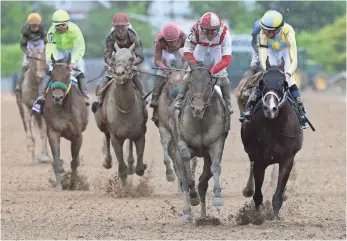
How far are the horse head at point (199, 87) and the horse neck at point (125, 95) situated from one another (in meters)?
2.99

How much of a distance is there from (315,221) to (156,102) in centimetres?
392

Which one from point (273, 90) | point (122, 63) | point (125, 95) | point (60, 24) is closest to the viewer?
point (273, 90)

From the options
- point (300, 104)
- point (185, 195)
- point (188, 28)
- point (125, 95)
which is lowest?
point (185, 195)

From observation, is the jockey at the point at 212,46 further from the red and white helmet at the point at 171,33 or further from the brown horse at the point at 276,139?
the red and white helmet at the point at 171,33

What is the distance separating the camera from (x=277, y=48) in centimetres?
1392

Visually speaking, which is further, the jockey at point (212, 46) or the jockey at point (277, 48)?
the jockey at point (277, 48)

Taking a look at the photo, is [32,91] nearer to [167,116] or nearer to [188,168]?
[167,116]

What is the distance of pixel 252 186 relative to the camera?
14250 millimetres

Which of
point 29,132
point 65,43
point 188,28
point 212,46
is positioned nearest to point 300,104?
point 212,46

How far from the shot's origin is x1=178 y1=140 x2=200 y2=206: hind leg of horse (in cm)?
1267

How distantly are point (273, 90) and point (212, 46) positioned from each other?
5.46ft

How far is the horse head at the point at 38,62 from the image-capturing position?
19.7 meters

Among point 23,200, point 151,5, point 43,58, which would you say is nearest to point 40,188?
point 23,200

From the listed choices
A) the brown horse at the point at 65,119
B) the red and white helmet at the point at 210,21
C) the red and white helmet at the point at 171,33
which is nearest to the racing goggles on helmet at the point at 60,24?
the brown horse at the point at 65,119
